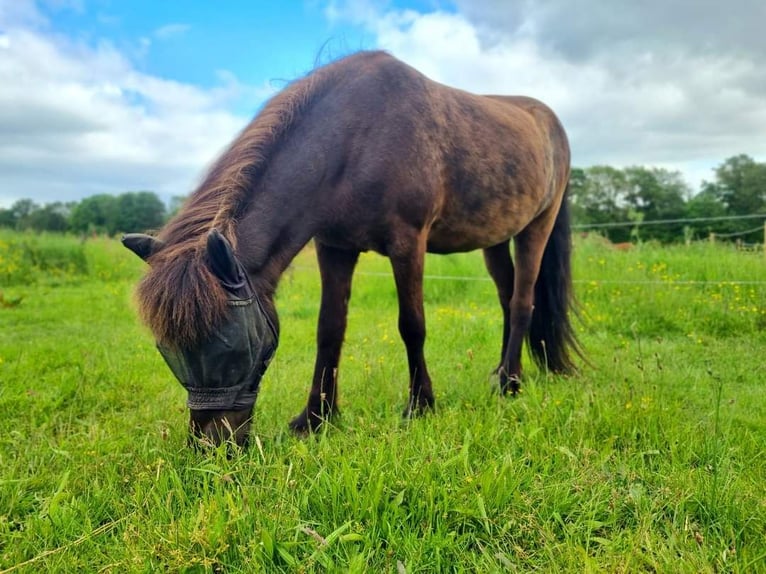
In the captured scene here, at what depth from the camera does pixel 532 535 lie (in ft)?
6.02

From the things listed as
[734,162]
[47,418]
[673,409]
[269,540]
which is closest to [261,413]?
[47,418]

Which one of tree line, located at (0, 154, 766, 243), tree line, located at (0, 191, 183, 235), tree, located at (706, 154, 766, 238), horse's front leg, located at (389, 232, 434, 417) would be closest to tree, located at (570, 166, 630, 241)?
tree line, located at (0, 154, 766, 243)

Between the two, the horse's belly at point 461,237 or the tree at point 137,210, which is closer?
the horse's belly at point 461,237

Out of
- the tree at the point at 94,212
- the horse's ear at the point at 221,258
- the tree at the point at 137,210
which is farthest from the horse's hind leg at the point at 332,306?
the tree at the point at 94,212

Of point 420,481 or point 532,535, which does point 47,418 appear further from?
point 532,535

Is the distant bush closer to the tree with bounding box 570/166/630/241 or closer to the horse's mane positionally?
the horse's mane

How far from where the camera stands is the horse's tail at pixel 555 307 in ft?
14.5

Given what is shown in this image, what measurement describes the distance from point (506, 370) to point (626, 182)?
51.9m

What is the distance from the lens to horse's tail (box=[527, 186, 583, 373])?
441cm

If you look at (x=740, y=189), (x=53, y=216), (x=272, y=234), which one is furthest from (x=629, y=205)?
(x=53, y=216)

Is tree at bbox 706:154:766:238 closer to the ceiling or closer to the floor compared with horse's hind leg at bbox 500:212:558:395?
closer to the ceiling

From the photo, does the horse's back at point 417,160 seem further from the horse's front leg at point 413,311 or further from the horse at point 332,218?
the horse's front leg at point 413,311

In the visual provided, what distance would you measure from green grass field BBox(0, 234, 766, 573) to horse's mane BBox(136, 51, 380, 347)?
246 millimetres

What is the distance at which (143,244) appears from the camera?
230 cm
